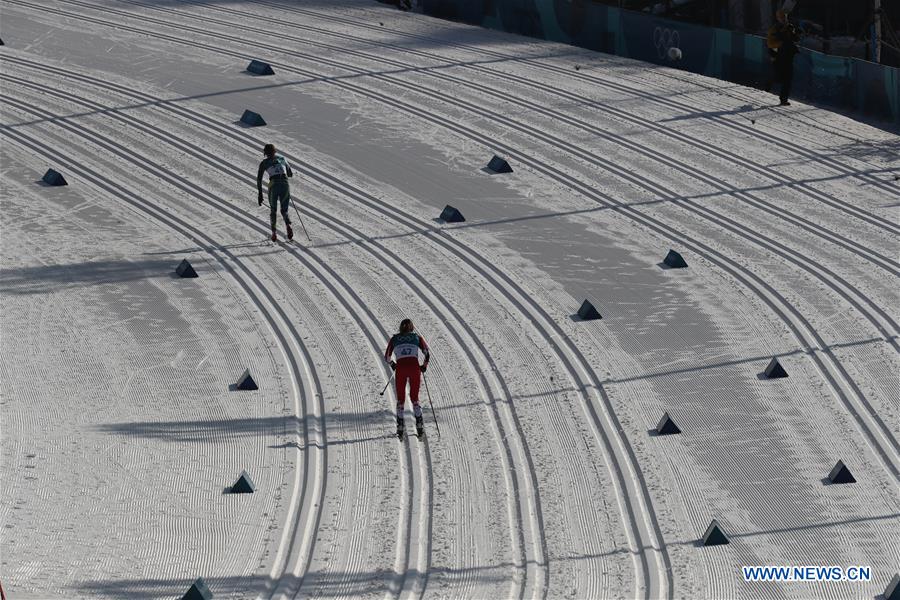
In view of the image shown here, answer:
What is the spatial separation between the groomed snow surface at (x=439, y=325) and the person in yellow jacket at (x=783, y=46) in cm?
61

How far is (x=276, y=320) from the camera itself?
16.6m

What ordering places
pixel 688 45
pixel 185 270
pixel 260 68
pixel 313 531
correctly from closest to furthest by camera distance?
pixel 313 531, pixel 185 270, pixel 260 68, pixel 688 45

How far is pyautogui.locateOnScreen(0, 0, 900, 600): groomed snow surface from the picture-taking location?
11.8 metres

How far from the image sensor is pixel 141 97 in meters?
24.3

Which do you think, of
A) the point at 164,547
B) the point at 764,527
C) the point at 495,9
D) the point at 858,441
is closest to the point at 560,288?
the point at 858,441

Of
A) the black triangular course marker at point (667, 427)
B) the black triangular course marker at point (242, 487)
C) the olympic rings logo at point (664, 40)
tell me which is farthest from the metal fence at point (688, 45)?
the black triangular course marker at point (242, 487)

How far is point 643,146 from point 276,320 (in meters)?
8.01

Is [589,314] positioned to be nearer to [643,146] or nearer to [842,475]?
[842,475]

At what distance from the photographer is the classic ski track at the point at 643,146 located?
19.2 metres

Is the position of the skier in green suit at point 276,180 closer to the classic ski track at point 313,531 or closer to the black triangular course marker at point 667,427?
the classic ski track at point 313,531

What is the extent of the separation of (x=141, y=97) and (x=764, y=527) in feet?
50.0

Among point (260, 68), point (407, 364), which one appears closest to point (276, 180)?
point (407, 364)

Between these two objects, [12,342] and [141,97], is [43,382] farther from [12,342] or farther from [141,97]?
[141,97]

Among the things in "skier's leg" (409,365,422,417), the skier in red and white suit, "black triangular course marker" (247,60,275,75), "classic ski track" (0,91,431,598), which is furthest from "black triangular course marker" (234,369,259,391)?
"black triangular course marker" (247,60,275,75)
